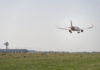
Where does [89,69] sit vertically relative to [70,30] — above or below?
below

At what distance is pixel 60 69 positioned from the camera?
36.9 meters

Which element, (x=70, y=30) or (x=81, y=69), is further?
(x=70, y=30)

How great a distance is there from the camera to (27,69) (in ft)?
120

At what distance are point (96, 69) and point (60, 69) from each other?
6109 mm

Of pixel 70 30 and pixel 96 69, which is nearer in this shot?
pixel 96 69

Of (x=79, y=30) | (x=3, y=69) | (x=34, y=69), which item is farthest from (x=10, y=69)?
(x=79, y=30)

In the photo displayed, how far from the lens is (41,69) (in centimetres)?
3672

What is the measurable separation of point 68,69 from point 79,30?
18.3 metres

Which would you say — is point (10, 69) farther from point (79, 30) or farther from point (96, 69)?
point (79, 30)

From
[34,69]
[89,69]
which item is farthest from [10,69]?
[89,69]

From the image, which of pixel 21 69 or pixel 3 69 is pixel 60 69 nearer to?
pixel 21 69

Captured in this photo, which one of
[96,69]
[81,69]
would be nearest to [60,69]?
[81,69]

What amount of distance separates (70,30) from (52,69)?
19987 millimetres

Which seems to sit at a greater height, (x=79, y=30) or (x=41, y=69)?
(x=79, y=30)
